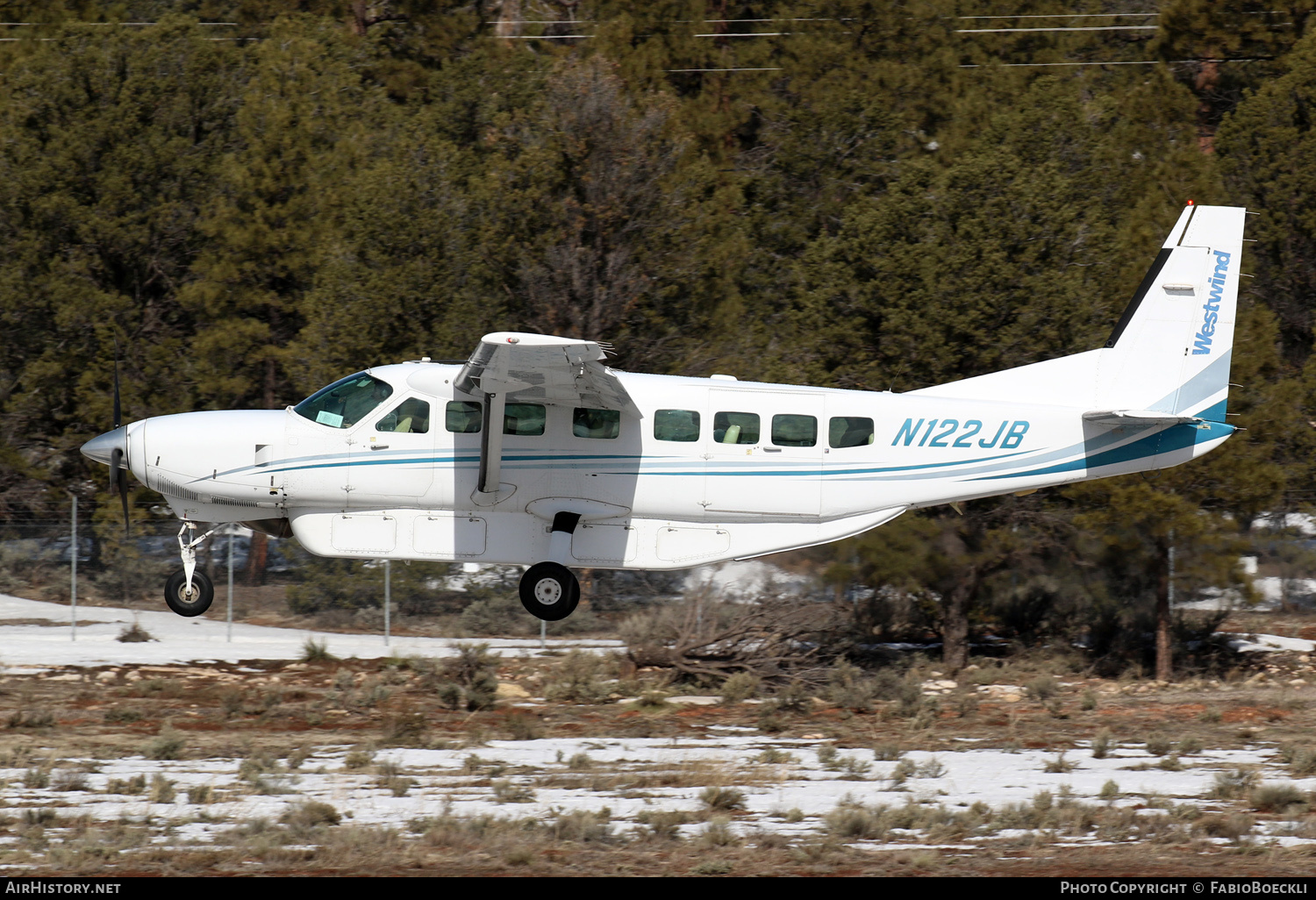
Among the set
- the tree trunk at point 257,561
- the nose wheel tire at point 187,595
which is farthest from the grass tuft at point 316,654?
the nose wheel tire at point 187,595

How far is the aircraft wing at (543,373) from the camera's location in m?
12.8

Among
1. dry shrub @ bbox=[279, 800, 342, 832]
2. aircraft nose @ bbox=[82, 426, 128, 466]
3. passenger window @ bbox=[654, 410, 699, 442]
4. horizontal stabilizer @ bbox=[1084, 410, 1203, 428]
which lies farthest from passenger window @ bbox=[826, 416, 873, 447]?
aircraft nose @ bbox=[82, 426, 128, 466]

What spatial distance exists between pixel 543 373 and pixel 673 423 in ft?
5.71

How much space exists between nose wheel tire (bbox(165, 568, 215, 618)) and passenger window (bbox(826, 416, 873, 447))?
22.4ft

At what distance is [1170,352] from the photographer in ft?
51.6

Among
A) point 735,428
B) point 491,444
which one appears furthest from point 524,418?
Answer: point 735,428

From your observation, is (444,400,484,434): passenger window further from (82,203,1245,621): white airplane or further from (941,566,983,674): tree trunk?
(941,566,983,674): tree trunk

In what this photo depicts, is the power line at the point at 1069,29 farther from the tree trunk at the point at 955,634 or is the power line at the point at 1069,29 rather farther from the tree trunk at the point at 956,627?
the tree trunk at the point at 955,634

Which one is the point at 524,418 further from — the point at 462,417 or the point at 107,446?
the point at 107,446

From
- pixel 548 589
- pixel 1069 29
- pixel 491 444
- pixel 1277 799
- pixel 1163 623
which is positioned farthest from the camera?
pixel 1069 29

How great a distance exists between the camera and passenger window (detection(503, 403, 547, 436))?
14.7 m

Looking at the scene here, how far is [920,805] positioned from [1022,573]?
11.3m

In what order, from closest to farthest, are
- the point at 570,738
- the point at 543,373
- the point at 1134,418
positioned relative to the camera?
the point at 543,373
the point at 1134,418
the point at 570,738

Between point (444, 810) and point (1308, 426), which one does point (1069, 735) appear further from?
point (444, 810)
